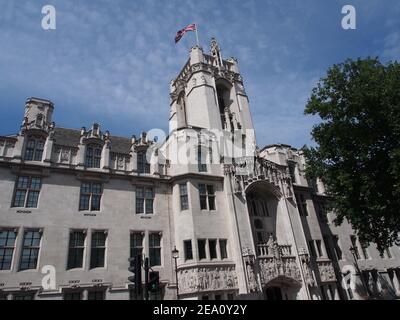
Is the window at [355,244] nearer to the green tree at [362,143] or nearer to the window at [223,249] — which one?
the green tree at [362,143]

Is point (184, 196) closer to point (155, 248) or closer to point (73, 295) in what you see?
point (155, 248)

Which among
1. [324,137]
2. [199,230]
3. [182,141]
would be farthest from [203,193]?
[324,137]

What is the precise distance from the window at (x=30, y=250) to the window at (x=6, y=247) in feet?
2.12

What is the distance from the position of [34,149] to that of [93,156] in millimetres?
4310

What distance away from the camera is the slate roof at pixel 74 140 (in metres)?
24.2

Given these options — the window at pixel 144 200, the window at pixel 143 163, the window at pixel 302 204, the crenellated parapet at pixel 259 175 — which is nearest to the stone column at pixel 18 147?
the window at pixel 143 163

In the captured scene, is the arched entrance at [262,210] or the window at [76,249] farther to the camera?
the arched entrance at [262,210]

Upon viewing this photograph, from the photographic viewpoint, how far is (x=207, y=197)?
24422 millimetres

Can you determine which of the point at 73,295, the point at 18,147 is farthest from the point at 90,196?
the point at 73,295

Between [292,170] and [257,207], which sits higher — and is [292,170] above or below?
above

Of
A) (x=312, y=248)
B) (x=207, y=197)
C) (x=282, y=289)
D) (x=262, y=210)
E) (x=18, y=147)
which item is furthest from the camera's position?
(x=312, y=248)
